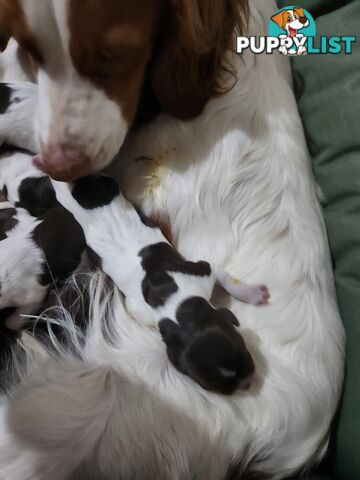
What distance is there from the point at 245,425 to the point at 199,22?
2.37 ft

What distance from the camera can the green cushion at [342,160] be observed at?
3.72 feet

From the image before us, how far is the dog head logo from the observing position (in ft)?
4.47

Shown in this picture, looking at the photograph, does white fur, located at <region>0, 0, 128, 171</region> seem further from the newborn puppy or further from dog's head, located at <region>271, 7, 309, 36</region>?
dog's head, located at <region>271, 7, 309, 36</region>

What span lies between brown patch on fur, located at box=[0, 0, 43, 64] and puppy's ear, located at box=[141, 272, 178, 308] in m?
0.43

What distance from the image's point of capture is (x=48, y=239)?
119 centimetres

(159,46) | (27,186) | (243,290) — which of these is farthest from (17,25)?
(243,290)

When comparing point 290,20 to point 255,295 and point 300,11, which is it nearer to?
point 300,11

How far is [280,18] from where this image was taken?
1381mm

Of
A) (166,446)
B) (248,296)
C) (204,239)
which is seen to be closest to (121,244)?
(204,239)

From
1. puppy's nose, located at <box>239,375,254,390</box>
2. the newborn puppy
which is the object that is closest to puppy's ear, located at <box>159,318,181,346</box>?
puppy's nose, located at <box>239,375,254,390</box>

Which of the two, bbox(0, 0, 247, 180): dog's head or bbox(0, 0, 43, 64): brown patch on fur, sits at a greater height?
bbox(0, 0, 43, 64): brown patch on fur

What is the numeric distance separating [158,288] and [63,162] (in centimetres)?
29

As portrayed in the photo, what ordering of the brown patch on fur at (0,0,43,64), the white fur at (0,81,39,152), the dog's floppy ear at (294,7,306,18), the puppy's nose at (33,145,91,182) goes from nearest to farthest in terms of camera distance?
the brown patch on fur at (0,0,43,64)
the puppy's nose at (33,145,91,182)
the white fur at (0,81,39,152)
the dog's floppy ear at (294,7,306,18)

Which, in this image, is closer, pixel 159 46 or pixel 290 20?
pixel 159 46
